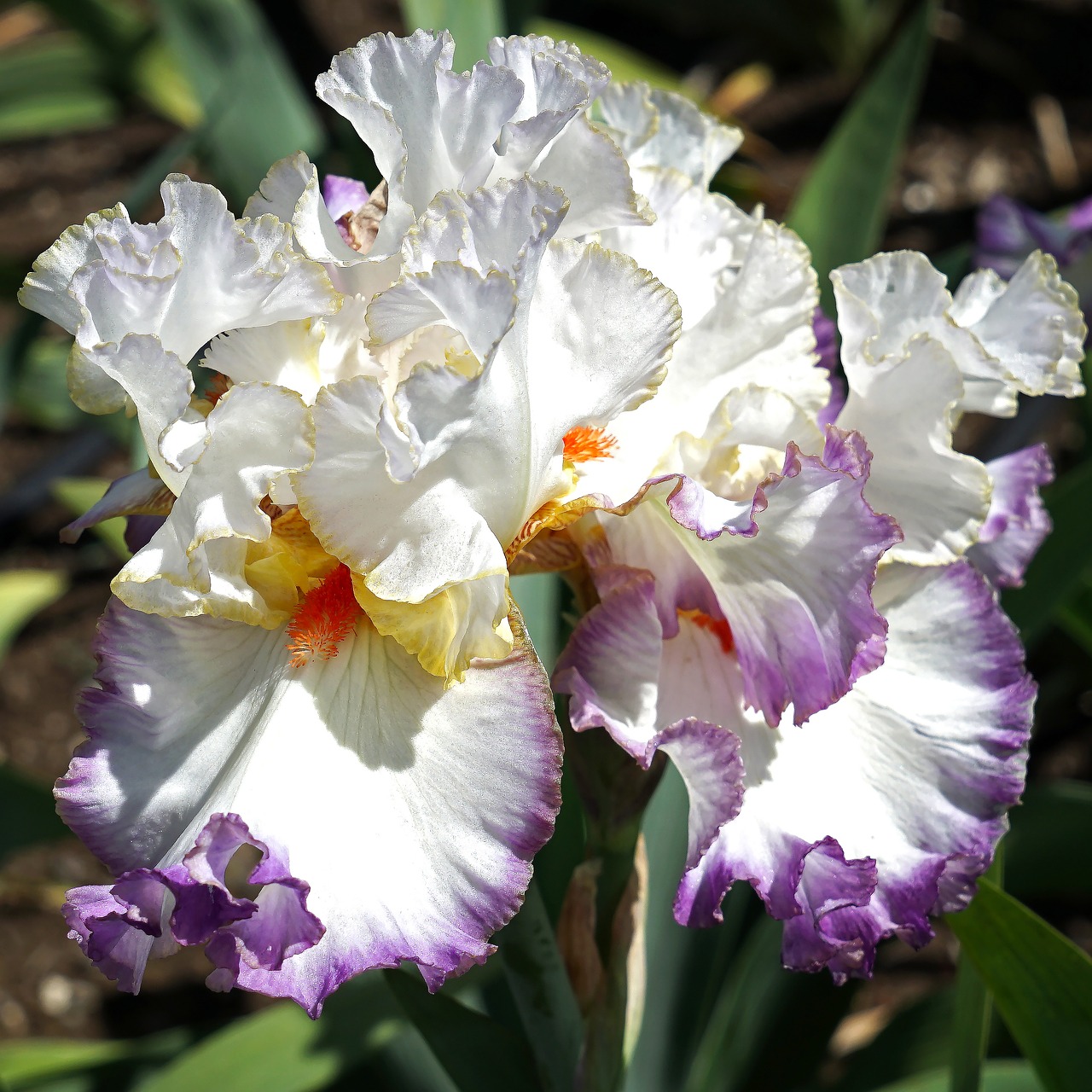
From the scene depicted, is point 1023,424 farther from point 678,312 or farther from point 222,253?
point 222,253

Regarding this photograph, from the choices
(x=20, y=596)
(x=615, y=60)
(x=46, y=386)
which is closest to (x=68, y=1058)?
(x=20, y=596)

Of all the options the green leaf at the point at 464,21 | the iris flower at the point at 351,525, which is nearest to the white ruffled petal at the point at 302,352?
the iris flower at the point at 351,525

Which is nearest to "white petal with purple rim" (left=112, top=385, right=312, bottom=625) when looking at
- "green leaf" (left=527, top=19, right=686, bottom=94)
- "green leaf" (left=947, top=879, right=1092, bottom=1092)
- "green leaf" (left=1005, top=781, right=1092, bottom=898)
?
"green leaf" (left=947, top=879, right=1092, bottom=1092)

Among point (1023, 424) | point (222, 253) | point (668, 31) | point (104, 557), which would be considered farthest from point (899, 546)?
Result: point (668, 31)

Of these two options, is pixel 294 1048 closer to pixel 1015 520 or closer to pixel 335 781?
pixel 335 781

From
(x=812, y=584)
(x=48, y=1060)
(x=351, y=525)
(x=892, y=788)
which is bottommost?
(x=48, y=1060)

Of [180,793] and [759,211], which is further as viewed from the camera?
[759,211]

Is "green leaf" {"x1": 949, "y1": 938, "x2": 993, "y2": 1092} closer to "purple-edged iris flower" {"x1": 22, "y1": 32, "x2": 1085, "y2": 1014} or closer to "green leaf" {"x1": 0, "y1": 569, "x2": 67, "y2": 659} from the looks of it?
"purple-edged iris flower" {"x1": 22, "y1": 32, "x2": 1085, "y2": 1014}
